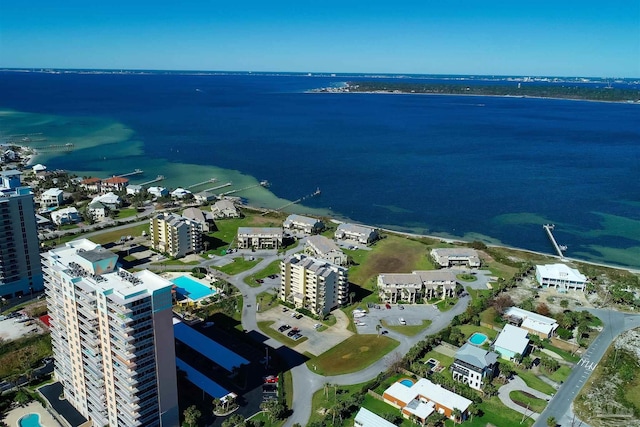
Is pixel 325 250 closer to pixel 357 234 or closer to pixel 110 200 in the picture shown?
pixel 357 234

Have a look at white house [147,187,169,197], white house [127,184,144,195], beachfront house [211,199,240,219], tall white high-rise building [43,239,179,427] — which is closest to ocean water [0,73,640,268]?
white house [127,184,144,195]

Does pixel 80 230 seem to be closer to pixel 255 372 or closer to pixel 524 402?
pixel 255 372

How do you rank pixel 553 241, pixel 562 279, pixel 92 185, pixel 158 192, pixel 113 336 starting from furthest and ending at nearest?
1. pixel 92 185
2. pixel 158 192
3. pixel 553 241
4. pixel 562 279
5. pixel 113 336

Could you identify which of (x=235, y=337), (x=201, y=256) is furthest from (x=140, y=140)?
(x=235, y=337)

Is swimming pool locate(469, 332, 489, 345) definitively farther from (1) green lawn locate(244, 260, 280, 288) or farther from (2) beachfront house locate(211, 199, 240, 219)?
(2) beachfront house locate(211, 199, 240, 219)

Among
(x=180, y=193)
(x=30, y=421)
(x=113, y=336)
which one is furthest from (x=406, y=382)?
(x=180, y=193)

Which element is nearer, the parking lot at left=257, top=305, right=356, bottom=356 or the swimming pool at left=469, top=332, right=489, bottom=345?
the parking lot at left=257, top=305, right=356, bottom=356
